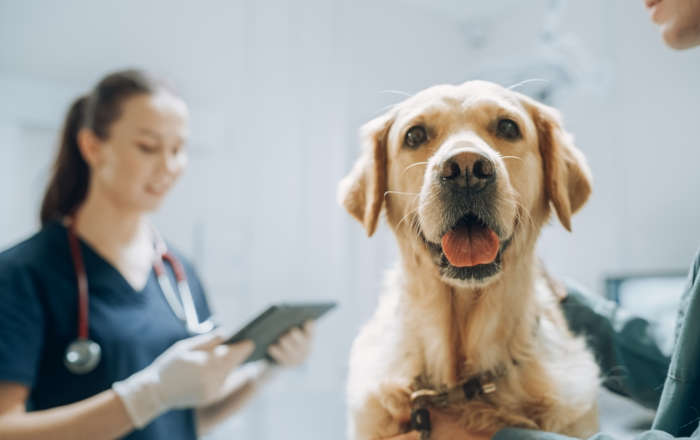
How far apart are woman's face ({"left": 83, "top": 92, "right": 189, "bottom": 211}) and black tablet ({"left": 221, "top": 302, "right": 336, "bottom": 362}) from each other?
414 millimetres

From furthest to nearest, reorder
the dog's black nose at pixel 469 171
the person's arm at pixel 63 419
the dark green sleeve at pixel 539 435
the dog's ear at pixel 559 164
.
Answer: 1. the person's arm at pixel 63 419
2. the dog's ear at pixel 559 164
3. the dog's black nose at pixel 469 171
4. the dark green sleeve at pixel 539 435

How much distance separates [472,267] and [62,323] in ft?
2.97

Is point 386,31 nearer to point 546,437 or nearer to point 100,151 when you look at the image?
point 100,151

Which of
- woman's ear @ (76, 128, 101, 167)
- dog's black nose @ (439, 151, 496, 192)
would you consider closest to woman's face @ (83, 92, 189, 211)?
woman's ear @ (76, 128, 101, 167)

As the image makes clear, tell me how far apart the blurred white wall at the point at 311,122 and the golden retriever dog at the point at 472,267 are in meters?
0.06

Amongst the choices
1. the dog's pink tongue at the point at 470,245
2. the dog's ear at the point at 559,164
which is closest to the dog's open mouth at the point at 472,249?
the dog's pink tongue at the point at 470,245

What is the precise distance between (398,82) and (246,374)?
3.50 feet

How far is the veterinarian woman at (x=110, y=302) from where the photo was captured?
94cm

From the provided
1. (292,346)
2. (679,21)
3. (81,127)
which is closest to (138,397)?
(292,346)

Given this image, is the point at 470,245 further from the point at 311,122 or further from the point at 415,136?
the point at 311,122

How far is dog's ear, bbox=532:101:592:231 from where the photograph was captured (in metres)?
0.60

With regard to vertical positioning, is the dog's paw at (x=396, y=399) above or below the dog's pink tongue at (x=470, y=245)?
below

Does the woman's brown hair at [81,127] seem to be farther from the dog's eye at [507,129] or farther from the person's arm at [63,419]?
the dog's eye at [507,129]

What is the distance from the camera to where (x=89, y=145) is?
1.14 metres
